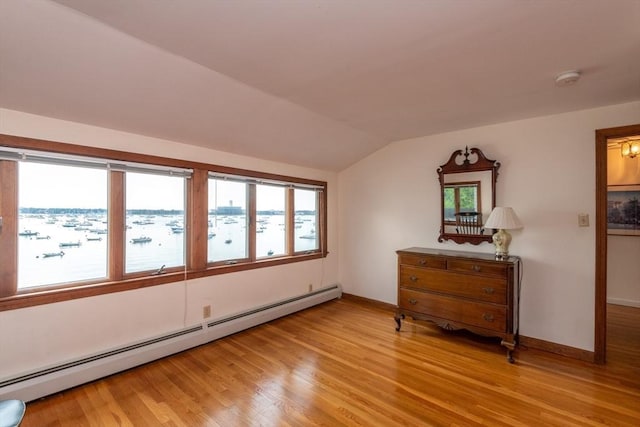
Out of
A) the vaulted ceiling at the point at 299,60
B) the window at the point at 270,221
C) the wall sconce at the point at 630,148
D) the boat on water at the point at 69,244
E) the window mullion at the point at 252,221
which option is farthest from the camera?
the wall sconce at the point at 630,148

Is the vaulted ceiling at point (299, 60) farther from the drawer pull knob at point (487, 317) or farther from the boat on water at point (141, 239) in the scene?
the drawer pull knob at point (487, 317)

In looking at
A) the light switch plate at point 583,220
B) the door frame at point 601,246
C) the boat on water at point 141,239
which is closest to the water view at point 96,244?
the boat on water at point 141,239

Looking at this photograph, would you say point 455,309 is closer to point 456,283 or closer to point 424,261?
point 456,283

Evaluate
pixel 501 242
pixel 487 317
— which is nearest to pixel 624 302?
pixel 501 242

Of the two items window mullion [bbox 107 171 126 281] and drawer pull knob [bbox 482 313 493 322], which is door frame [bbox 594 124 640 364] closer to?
drawer pull knob [bbox 482 313 493 322]

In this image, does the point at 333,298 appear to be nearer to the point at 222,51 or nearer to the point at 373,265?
the point at 373,265

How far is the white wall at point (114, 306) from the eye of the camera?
206 cm

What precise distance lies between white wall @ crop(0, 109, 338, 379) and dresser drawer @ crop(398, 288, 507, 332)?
1.67m

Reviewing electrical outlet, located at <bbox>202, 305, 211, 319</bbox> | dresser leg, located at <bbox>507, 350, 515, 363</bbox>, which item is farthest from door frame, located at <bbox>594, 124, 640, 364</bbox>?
electrical outlet, located at <bbox>202, 305, 211, 319</bbox>

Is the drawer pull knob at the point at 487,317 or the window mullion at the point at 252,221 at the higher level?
the window mullion at the point at 252,221

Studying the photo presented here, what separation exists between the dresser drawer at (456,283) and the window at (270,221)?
1672 mm

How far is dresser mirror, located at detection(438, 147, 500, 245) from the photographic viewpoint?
325 cm

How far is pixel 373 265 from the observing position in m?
4.31

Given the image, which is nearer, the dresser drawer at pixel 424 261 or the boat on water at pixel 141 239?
the boat on water at pixel 141 239
